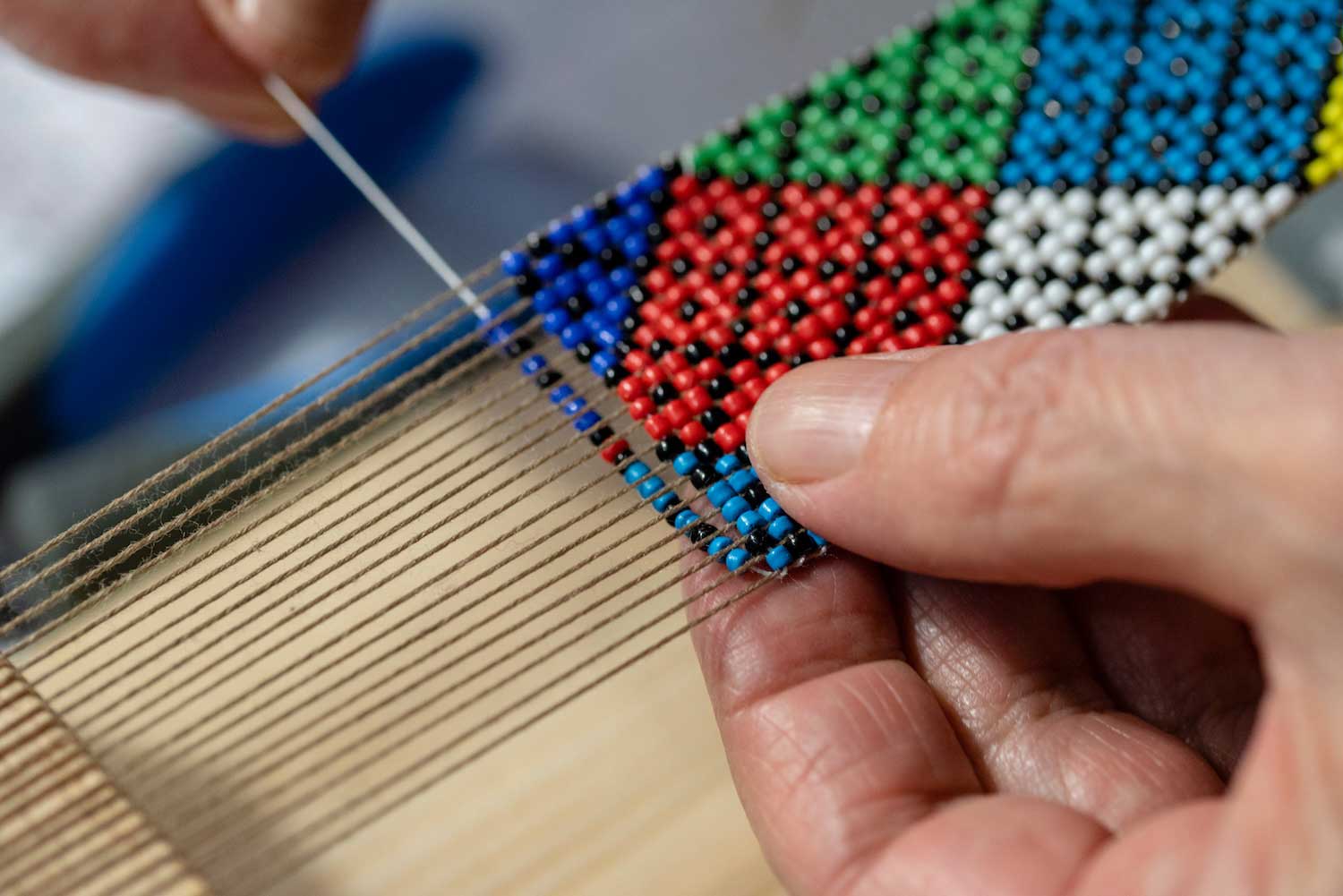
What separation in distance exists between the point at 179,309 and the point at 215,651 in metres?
0.75

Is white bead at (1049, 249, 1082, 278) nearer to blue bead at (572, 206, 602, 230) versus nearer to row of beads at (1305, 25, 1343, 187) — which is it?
row of beads at (1305, 25, 1343, 187)

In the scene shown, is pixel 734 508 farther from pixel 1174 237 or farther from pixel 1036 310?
pixel 1174 237

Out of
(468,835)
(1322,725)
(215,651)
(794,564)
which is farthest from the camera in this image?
(468,835)

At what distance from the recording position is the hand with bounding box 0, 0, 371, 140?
1325 mm

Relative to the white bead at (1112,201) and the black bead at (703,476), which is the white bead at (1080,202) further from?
the black bead at (703,476)

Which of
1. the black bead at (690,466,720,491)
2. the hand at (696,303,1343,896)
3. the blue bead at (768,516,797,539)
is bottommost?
the hand at (696,303,1343,896)

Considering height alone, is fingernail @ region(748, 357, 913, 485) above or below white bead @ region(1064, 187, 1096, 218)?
above

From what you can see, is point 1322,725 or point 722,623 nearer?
point 1322,725

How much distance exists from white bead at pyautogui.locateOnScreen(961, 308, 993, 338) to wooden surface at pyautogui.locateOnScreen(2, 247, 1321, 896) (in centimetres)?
42

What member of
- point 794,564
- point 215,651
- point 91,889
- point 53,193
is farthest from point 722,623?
point 53,193

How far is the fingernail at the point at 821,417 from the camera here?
34.9 inches

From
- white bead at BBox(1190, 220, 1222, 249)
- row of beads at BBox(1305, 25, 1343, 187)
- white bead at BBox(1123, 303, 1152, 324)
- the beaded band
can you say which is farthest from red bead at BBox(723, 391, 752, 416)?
row of beads at BBox(1305, 25, 1343, 187)

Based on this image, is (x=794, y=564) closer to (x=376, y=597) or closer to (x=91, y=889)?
(x=376, y=597)

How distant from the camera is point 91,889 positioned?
1106mm
